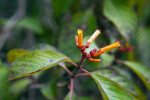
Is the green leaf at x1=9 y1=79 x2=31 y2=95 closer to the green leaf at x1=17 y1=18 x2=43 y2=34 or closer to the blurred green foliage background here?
the blurred green foliage background

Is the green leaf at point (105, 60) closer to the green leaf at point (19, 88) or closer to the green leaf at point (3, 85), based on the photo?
the green leaf at point (3, 85)

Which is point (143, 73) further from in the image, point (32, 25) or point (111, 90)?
point (32, 25)

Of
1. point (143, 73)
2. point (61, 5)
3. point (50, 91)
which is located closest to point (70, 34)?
point (61, 5)

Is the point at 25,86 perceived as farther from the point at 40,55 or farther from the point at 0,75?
the point at 40,55

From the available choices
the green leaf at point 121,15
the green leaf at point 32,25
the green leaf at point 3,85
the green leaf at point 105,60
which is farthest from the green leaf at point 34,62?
the green leaf at point 32,25

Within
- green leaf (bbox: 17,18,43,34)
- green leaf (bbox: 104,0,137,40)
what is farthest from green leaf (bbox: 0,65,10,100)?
green leaf (bbox: 17,18,43,34)

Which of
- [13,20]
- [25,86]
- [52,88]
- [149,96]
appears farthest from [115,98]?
[13,20]
